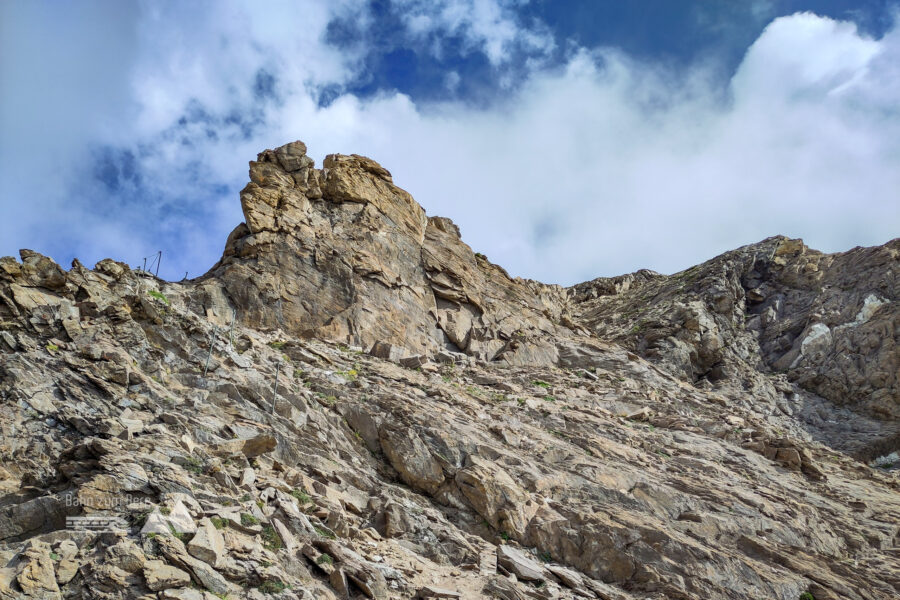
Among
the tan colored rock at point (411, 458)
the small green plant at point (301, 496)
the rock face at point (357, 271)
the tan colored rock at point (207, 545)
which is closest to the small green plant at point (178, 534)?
the tan colored rock at point (207, 545)

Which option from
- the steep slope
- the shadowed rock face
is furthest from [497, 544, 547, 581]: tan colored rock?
the steep slope

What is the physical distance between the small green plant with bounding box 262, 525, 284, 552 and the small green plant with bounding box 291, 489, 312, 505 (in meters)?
1.76

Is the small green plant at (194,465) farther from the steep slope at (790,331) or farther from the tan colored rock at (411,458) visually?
the steep slope at (790,331)

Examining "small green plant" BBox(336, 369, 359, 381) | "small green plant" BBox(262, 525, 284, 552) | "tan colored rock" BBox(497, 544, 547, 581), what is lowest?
"small green plant" BBox(262, 525, 284, 552)

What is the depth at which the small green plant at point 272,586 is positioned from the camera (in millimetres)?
10938

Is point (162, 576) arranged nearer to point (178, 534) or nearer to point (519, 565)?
point (178, 534)

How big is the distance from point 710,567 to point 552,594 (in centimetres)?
475

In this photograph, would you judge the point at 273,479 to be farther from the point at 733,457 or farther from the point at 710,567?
the point at 733,457

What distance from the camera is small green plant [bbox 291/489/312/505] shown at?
14.3 metres

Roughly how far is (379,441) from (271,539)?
6.95m

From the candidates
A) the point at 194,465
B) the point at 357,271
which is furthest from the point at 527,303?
the point at 194,465

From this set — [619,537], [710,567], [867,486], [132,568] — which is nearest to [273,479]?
[132,568]

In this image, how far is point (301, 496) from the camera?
14.4 metres

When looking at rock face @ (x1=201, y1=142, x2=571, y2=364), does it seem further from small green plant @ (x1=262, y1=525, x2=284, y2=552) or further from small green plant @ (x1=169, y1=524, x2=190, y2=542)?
small green plant @ (x1=169, y1=524, x2=190, y2=542)
